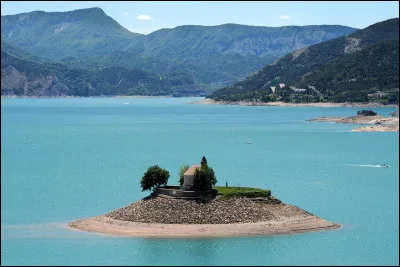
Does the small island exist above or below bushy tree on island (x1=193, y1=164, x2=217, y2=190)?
below

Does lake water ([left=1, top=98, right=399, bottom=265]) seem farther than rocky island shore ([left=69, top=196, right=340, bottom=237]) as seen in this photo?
No

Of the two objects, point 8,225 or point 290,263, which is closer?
point 290,263

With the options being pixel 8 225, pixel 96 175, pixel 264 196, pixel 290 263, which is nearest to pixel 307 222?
pixel 264 196

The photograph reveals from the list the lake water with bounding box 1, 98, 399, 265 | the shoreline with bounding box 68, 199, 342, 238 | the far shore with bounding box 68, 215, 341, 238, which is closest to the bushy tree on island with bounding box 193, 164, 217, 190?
the shoreline with bounding box 68, 199, 342, 238

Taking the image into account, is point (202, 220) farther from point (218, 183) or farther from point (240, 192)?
point (218, 183)

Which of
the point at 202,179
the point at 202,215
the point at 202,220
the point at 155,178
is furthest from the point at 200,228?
the point at 155,178

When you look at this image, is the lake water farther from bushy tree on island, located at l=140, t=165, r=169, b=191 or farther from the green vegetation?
bushy tree on island, located at l=140, t=165, r=169, b=191

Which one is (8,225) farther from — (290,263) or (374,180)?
(374,180)
